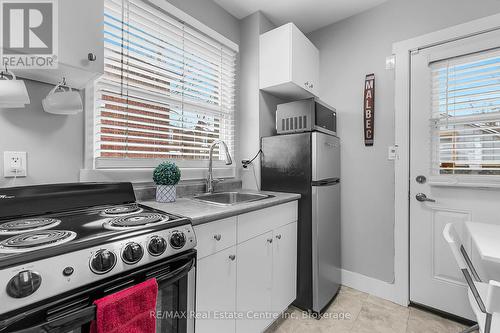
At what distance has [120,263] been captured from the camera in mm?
817

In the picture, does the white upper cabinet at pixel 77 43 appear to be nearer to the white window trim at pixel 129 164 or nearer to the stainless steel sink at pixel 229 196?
the white window trim at pixel 129 164

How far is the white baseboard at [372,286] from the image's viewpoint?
2.04m

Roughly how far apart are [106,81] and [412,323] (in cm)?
266

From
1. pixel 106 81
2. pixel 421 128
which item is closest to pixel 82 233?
pixel 106 81

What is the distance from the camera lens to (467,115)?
1.74 meters

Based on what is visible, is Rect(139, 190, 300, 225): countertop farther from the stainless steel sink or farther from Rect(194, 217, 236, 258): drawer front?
the stainless steel sink

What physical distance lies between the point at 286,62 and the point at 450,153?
145cm

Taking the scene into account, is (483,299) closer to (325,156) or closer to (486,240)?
(486,240)

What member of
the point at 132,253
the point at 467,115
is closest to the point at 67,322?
the point at 132,253

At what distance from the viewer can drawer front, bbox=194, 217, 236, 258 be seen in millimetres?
1167

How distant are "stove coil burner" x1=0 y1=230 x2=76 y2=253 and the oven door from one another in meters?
0.16

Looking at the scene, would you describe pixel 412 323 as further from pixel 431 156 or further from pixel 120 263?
pixel 120 263

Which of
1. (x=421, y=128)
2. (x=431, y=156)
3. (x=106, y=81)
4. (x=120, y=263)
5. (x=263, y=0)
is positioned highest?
(x=263, y=0)

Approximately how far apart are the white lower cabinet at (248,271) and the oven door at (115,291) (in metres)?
0.09
